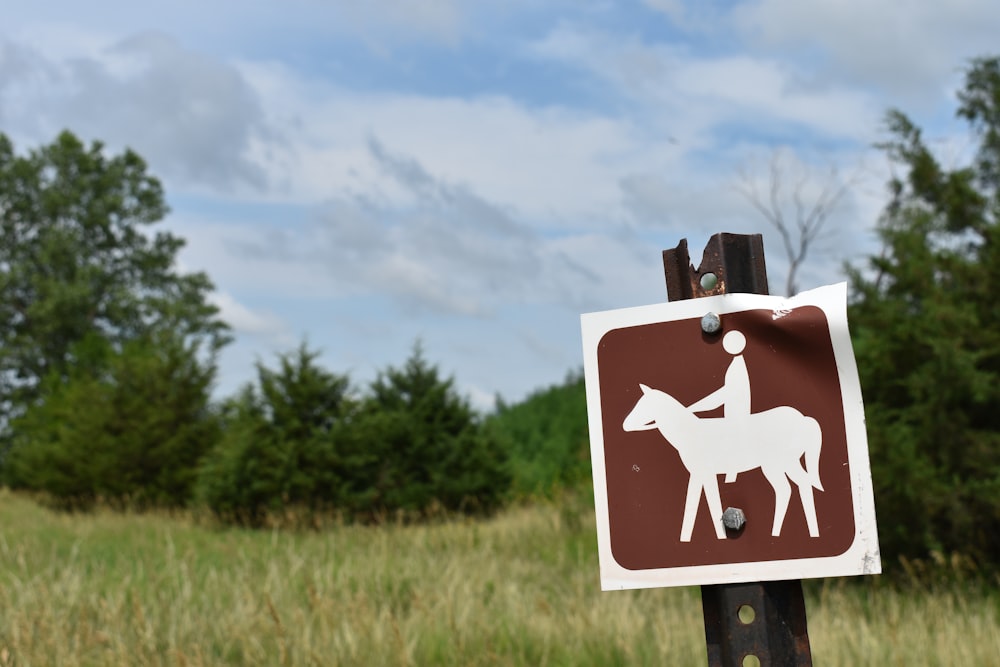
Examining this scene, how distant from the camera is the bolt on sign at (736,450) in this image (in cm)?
187

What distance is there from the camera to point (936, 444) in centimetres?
859

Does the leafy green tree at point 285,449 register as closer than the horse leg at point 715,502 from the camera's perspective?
No

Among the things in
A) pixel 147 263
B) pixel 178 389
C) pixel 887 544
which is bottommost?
pixel 887 544

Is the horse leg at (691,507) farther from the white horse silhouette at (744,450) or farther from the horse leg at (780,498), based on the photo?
the horse leg at (780,498)

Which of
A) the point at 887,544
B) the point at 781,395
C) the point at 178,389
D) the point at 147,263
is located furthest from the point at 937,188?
the point at 147,263

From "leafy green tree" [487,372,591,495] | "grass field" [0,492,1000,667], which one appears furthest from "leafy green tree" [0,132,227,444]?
→ "grass field" [0,492,1000,667]

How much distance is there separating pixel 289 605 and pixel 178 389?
14.1m

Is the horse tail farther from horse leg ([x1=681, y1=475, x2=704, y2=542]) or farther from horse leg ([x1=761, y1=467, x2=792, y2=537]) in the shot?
horse leg ([x1=681, y1=475, x2=704, y2=542])

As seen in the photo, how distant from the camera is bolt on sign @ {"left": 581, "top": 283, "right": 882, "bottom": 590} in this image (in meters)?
1.87

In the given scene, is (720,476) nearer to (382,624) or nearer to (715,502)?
(715,502)

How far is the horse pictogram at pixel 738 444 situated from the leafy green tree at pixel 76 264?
3246 centimetres

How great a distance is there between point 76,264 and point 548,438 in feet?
66.9

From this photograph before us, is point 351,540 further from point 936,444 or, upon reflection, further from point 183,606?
point 936,444

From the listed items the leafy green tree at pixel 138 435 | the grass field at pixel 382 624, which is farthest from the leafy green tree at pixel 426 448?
the grass field at pixel 382 624
